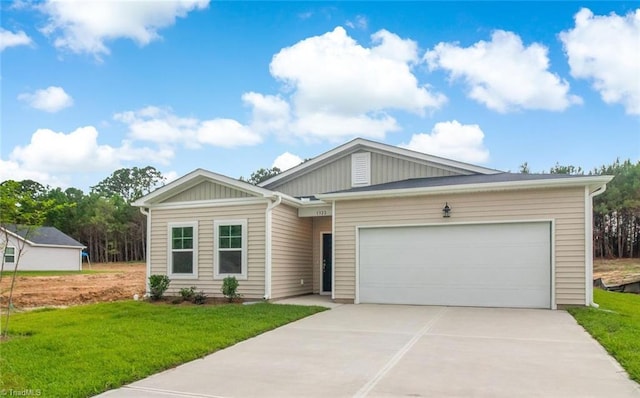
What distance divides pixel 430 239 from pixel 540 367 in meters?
5.68

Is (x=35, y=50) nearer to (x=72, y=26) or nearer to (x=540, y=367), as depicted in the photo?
(x=72, y=26)

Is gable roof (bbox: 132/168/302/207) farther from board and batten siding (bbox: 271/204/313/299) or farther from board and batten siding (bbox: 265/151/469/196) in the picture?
board and batten siding (bbox: 265/151/469/196)

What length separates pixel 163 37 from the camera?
14609 mm

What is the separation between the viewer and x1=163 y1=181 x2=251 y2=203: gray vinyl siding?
39.1 feet

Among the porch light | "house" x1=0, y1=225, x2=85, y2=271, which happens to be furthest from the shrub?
"house" x1=0, y1=225, x2=85, y2=271

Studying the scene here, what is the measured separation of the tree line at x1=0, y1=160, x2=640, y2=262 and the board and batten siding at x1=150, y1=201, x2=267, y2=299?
2.74 metres

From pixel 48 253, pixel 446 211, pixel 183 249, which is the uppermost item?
pixel 446 211

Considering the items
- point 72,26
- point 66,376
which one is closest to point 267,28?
point 72,26

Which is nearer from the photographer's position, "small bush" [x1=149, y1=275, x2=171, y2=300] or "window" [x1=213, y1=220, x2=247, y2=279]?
"window" [x1=213, y1=220, x2=247, y2=279]

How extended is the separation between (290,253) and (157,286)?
360 centimetres

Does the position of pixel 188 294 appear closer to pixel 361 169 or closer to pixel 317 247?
pixel 317 247
